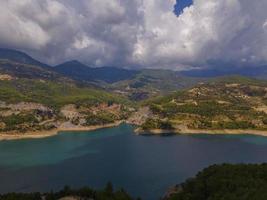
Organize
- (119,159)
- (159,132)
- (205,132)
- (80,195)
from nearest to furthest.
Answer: (80,195)
(119,159)
(205,132)
(159,132)

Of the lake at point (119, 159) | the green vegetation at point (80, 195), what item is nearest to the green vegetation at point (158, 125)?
the lake at point (119, 159)

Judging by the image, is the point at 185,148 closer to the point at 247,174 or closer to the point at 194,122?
the point at 194,122

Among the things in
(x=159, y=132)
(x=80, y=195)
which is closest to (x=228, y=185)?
(x=80, y=195)

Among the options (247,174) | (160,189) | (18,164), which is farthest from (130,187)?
(18,164)

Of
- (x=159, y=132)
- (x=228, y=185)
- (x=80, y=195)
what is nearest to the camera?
(x=228, y=185)

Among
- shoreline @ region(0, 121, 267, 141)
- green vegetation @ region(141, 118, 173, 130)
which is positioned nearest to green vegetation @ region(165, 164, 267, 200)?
shoreline @ region(0, 121, 267, 141)

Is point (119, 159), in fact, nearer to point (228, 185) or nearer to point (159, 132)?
point (228, 185)
